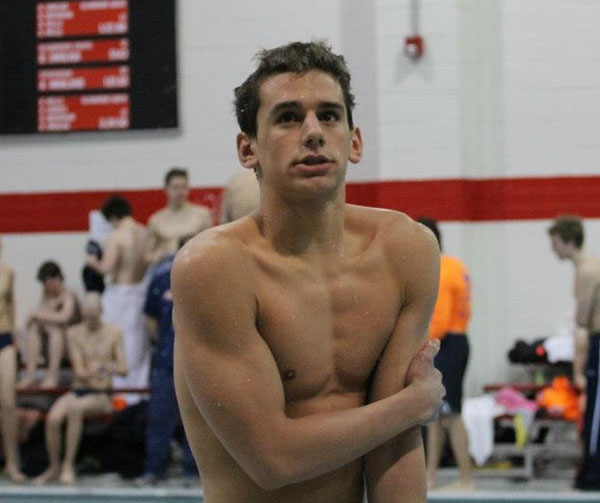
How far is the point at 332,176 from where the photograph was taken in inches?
90.4

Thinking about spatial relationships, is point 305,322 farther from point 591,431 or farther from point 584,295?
point 591,431

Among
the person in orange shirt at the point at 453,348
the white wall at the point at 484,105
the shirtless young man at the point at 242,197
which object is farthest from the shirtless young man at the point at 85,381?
the shirtless young man at the point at 242,197

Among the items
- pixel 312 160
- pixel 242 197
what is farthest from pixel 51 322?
pixel 312 160

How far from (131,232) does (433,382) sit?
22.4ft

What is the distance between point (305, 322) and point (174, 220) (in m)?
6.47

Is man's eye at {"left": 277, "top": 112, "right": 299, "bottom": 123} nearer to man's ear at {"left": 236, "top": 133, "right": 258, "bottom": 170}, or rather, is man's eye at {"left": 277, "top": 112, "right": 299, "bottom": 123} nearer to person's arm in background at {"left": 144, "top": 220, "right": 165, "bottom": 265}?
man's ear at {"left": 236, "top": 133, "right": 258, "bottom": 170}

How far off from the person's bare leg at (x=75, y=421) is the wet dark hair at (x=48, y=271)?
3.66 feet

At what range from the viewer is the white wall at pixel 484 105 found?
9.16 m

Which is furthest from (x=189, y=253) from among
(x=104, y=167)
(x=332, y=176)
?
(x=104, y=167)

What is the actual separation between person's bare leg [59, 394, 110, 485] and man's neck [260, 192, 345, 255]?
6063mm

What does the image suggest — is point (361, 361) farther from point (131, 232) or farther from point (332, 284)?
point (131, 232)

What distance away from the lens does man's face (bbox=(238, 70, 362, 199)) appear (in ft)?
7.46

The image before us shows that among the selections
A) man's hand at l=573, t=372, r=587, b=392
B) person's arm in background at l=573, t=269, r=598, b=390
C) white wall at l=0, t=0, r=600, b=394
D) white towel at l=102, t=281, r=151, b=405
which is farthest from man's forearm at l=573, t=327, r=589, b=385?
white towel at l=102, t=281, r=151, b=405

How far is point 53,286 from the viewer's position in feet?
30.2
